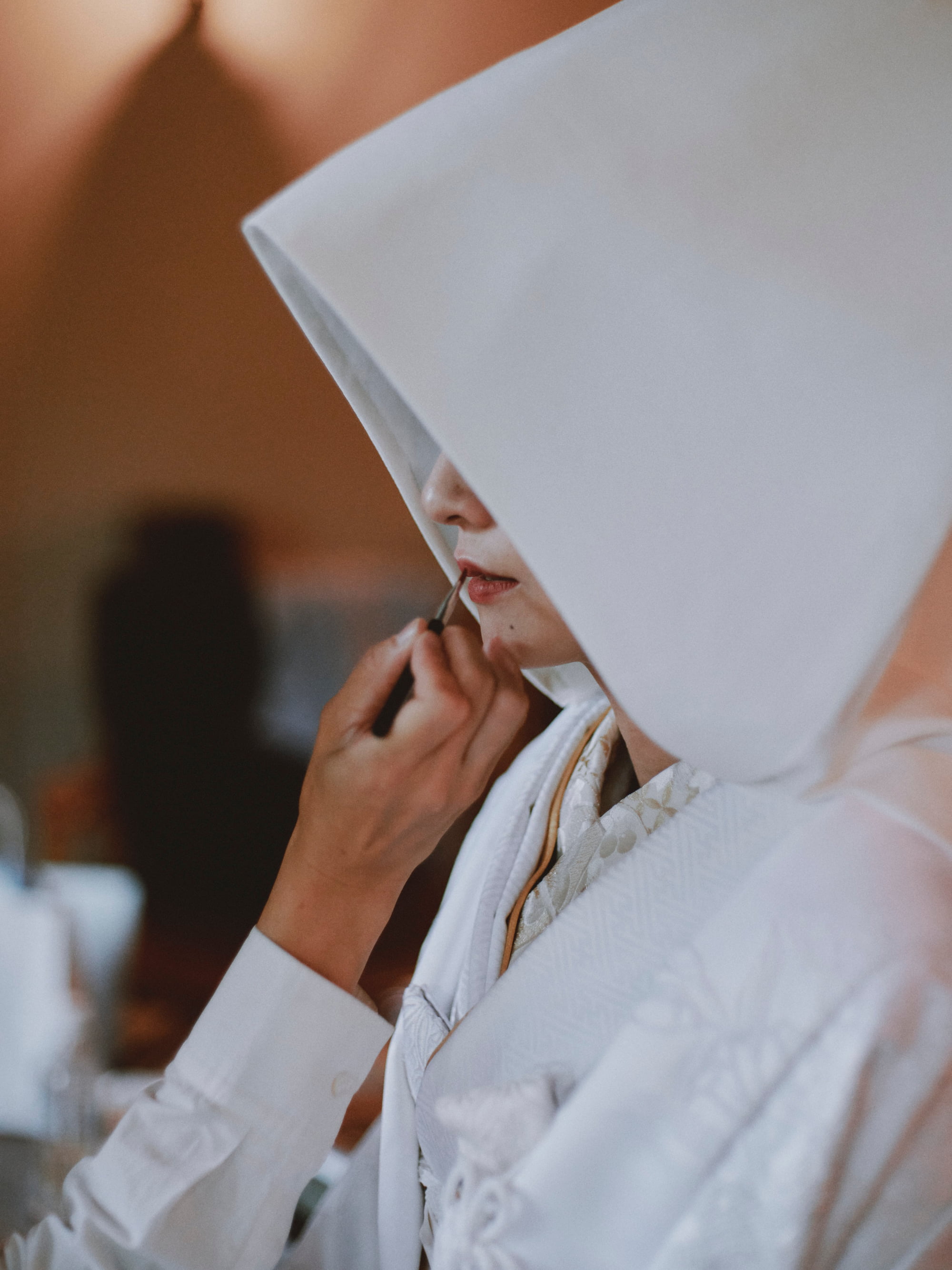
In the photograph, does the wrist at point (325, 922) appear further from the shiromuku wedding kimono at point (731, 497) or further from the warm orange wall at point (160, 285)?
the warm orange wall at point (160, 285)

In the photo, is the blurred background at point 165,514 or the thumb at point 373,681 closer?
the thumb at point 373,681

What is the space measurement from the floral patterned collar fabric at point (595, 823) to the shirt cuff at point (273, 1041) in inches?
5.6

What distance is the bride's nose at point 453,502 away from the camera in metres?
0.62

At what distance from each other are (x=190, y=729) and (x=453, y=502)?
1012 millimetres

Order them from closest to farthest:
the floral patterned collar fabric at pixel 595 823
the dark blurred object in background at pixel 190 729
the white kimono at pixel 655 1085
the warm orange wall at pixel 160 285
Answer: the white kimono at pixel 655 1085 → the floral patterned collar fabric at pixel 595 823 → the warm orange wall at pixel 160 285 → the dark blurred object in background at pixel 190 729

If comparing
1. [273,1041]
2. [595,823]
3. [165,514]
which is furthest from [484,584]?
[165,514]

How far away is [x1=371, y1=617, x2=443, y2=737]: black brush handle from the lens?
58cm

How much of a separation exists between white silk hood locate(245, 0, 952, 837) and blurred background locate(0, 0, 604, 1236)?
0.96 metres

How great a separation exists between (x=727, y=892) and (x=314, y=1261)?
670 millimetres

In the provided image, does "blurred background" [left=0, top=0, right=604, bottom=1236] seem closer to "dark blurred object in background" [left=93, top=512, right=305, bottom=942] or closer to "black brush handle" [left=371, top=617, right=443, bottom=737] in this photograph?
"dark blurred object in background" [left=93, top=512, right=305, bottom=942]

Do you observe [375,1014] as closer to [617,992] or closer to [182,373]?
[617,992]

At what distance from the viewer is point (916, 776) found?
0.43m

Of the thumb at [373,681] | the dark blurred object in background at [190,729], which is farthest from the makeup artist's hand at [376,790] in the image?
the dark blurred object in background at [190,729]

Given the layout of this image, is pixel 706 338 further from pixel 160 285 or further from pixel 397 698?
pixel 160 285
